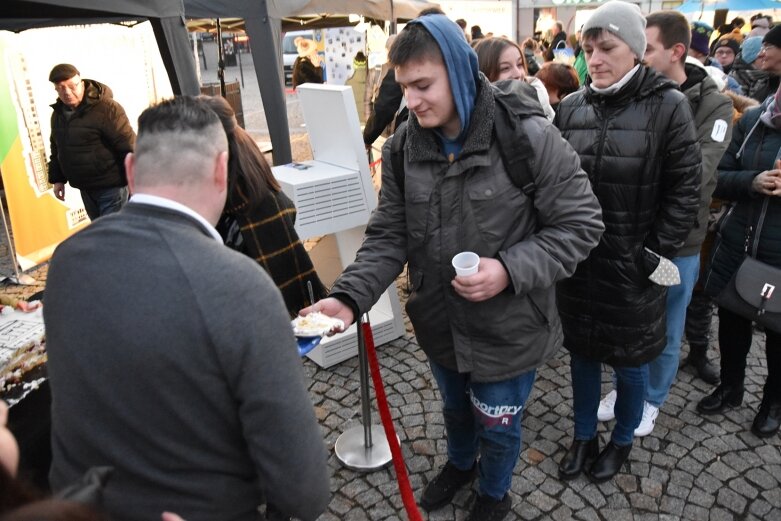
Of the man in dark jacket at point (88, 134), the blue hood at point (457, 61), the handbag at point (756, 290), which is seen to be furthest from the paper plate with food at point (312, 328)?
the man in dark jacket at point (88, 134)

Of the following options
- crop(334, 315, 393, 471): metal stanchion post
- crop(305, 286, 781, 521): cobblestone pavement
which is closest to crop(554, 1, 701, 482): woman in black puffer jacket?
crop(305, 286, 781, 521): cobblestone pavement

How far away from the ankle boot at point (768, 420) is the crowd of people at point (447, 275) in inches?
0.4

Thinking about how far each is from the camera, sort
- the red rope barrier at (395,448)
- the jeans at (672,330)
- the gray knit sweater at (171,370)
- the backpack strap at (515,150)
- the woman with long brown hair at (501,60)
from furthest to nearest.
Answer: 1. the woman with long brown hair at (501,60)
2. the jeans at (672,330)
3. the red rope barrier at (395,448)
4. the backpack strap at (515,150)
5. the gray knit sweater at (171,370)

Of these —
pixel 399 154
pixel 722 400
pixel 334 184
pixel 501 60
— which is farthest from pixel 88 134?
pixel 722 400

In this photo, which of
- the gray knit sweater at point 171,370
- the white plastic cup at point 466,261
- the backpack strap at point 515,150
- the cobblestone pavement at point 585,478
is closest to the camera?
the gray knit sweater at point 171,370

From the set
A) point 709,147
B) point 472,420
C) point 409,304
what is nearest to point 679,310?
point 709,147

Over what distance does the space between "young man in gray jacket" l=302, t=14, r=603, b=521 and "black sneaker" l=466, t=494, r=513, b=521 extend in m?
0.28

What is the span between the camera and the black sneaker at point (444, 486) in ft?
8.97

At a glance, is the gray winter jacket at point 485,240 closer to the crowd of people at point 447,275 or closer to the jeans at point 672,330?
the crowd of people at point 447,275

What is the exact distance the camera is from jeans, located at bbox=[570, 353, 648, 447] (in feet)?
8.98

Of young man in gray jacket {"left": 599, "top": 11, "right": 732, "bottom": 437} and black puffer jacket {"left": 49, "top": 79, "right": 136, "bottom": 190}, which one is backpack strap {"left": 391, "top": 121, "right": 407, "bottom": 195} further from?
black puffer jacket {"left": 49, "top": 79, "right": 136, "bottom": 190}

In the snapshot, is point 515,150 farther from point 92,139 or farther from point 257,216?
point 92,139

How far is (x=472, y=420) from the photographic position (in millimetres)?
2631

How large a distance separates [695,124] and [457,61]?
5.17 feet
